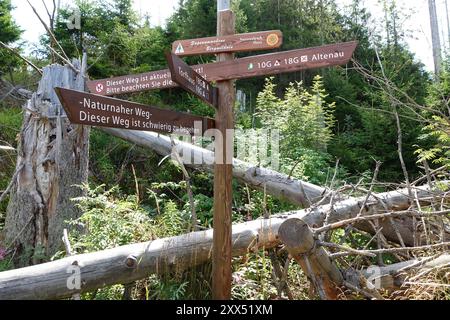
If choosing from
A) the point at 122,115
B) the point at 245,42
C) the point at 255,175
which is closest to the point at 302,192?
the point at 255,175

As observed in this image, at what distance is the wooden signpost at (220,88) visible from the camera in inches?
97.9

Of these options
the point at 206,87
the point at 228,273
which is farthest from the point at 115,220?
the point at 206,87

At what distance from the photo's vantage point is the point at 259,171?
19.5ft

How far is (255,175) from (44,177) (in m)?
2.95

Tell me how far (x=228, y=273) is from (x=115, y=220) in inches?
58.2

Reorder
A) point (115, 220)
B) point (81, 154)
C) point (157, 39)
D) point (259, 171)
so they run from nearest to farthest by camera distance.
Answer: point (115, 220) → point (81, 154) → point (259, 171) → point (157, 39)

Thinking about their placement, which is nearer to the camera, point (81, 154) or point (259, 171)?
point (81, 154)

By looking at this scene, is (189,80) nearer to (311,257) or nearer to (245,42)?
(245,42)

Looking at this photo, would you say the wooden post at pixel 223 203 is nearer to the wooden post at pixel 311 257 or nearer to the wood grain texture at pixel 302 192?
the wooden post at pixel 311 257

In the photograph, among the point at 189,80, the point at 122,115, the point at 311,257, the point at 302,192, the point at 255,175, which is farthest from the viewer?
the point at 255,175

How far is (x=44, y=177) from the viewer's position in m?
4.98

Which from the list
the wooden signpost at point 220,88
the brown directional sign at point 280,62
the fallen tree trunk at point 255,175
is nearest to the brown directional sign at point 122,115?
the wooden signpost at point 220,88

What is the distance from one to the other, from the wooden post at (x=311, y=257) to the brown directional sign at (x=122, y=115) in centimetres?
102
